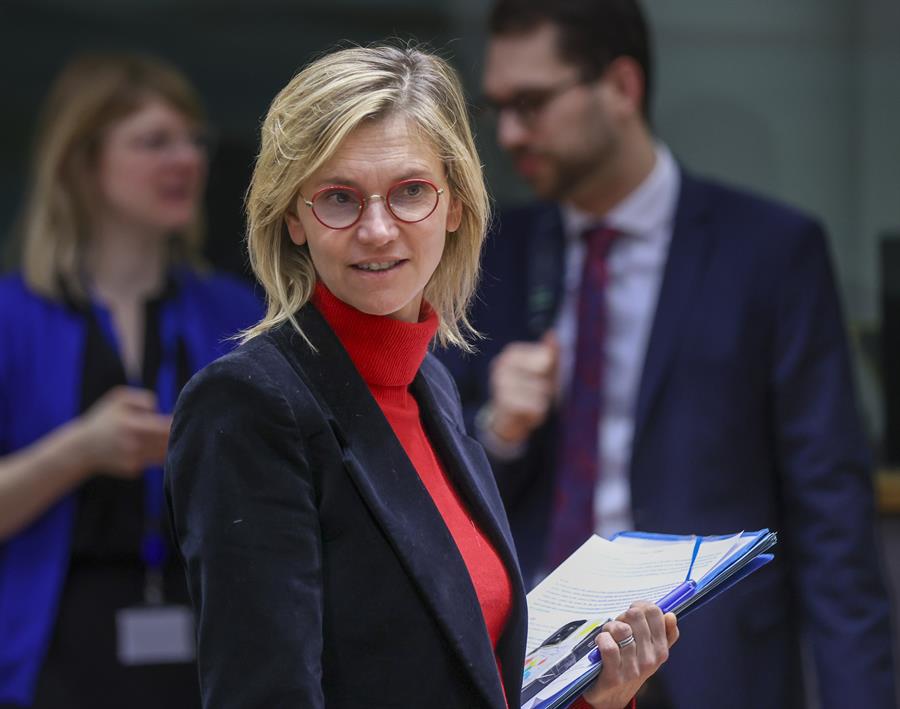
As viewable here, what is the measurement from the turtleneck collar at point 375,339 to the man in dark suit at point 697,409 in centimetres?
117

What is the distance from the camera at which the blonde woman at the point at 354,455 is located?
1337 mm

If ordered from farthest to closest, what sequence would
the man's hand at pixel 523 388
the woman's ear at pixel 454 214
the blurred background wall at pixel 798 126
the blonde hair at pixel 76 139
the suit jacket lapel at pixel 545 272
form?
the blurred background wall at pixel 798 126
the blonde hair at pixel 76 139
the suit jacket lapel at pixel 545 272
the man's hand at pixel 523 388
the woman's ear at pixel 454 214

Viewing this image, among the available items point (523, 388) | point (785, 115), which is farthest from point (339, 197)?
point (785, 115)

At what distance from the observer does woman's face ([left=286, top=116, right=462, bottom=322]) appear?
1.45 metres

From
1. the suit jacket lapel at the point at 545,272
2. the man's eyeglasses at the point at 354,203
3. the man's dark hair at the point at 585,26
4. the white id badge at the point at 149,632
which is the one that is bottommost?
the white id badge at the point at 149,632

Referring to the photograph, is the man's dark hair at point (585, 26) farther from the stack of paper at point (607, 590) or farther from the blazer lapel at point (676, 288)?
the stack of paper at point (607, 590)

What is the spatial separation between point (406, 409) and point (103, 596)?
1793 mm

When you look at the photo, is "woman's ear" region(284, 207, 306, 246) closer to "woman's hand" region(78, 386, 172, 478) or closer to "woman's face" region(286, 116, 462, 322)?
"woman's face" region(286, 116, 462, 322)

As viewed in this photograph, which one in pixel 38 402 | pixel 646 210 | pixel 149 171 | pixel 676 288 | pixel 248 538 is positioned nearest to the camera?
pixel 248 538

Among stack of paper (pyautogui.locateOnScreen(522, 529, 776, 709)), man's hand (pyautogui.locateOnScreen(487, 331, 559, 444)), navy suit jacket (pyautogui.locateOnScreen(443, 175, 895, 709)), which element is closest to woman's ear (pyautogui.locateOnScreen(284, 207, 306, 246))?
stack of paper (pyautogui.locateOnScreen(522, 529, 776, 709))

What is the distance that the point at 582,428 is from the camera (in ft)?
9.20

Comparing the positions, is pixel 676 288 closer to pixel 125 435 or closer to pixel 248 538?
pixel 125 435

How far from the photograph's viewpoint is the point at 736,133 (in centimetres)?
423

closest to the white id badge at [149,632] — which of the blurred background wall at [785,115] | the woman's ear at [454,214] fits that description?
the blurred background wall at [785,115]
